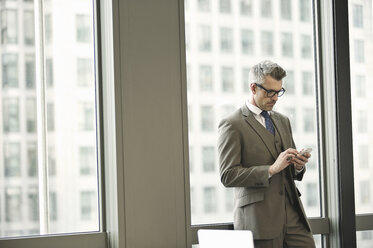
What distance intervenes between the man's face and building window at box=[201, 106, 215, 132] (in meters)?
0.47

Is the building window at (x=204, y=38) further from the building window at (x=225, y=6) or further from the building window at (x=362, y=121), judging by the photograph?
the building window at (x=362, y=121)

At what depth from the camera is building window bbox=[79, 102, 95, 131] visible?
3.80m

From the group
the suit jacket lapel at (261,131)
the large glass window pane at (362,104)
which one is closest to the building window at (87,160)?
the suit jacket lapel at (261,131)

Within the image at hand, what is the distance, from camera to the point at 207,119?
13.6 ft

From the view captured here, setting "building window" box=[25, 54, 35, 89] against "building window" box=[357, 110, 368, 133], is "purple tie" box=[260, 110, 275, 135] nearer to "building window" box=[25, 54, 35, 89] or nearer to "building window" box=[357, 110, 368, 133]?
"building window" box=[357, 110, 368, 133]

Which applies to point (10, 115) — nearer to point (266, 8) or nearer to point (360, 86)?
point (266, 8)

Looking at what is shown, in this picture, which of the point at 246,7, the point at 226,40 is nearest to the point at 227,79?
the point at 226,40

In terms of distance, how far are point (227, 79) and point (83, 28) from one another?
44.5 inches

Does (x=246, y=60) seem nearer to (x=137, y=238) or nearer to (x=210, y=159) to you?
(x=210, y=159)

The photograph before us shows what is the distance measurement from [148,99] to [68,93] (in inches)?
21.2

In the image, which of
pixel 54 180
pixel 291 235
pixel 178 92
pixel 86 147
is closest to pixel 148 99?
pixel 178 92

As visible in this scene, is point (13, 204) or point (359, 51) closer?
point (13, 204)

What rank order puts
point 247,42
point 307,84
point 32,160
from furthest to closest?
point 307,84
point 247,42
point 32,160

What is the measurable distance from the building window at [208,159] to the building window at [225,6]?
3.40 ft
